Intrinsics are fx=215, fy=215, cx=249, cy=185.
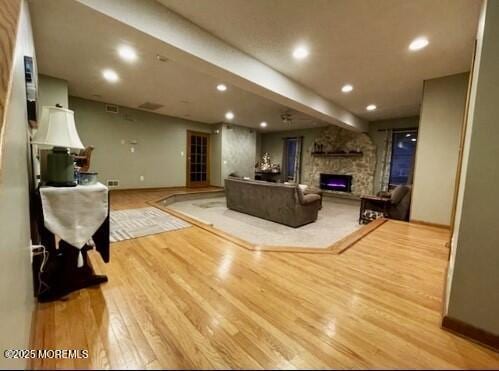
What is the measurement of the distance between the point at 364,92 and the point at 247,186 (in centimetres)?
279

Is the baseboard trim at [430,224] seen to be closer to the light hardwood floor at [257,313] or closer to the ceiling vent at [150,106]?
the light hardwood floor at [257,313]

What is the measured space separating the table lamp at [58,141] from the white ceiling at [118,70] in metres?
0.90

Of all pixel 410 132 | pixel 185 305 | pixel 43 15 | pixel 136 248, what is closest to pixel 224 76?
pixel 43 15

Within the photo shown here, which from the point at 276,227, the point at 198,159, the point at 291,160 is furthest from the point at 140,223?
the point at 291,160

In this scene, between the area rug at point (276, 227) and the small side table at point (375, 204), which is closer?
the area rug at point (276, 227)

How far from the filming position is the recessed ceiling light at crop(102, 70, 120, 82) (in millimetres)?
3439

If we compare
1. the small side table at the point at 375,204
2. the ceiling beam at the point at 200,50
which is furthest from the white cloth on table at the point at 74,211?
the small side table at the point at 375,204

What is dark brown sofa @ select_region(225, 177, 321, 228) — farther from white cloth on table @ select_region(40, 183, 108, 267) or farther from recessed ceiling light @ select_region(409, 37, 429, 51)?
white cloth on table @ select_region(40, 183, 108, 267)

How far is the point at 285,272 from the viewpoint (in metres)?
1.81

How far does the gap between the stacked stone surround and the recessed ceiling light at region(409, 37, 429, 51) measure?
445cm

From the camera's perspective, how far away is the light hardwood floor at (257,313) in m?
0.86

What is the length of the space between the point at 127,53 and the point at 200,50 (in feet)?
4.10

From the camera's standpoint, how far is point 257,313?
4.14 feet

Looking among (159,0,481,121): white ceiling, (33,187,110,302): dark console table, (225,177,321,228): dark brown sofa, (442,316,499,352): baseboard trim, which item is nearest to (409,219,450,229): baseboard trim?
(225,177,321,228): dark brown sofa
